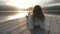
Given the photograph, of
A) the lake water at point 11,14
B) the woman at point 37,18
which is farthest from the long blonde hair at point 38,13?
the lake water at point 11,14

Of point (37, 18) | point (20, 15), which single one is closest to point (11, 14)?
point (20, 15)

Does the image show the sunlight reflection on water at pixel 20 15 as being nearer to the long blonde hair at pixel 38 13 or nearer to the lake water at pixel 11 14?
the lake water at pixel 11 14

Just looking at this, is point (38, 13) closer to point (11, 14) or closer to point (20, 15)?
point (20, 15)

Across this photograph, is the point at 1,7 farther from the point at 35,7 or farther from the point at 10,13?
the point at 35,7

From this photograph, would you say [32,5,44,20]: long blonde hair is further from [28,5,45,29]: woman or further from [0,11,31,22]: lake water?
[0,11,31,22]: lake water

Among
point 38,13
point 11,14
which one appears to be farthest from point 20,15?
point 38,13

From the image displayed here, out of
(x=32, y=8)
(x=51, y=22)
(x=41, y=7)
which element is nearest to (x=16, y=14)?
(x=32, y=8)

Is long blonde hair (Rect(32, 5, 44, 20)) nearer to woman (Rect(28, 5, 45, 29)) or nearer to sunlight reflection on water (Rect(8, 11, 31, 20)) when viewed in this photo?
woman (Rect(28, 5, 45, 29))

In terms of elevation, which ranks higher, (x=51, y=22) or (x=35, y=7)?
(x=35, y=7)

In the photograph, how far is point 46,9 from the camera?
1395 mm

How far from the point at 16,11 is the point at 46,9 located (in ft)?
1.15

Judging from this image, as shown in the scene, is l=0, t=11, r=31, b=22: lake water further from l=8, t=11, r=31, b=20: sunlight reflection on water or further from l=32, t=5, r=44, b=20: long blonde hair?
l=32, t=5, r=44, b=20: long blonde hair

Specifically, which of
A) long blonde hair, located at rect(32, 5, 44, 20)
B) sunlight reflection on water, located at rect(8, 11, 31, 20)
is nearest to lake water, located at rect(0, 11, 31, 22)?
sunlight reflection on water, located at rect(8, 11, 31, 20)

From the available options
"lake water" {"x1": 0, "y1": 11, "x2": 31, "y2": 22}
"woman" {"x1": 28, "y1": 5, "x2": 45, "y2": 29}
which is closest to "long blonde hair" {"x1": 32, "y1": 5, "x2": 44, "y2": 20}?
"woman" {"x1": 28, "y1": 5, "x2": 45, "y2": 29}
